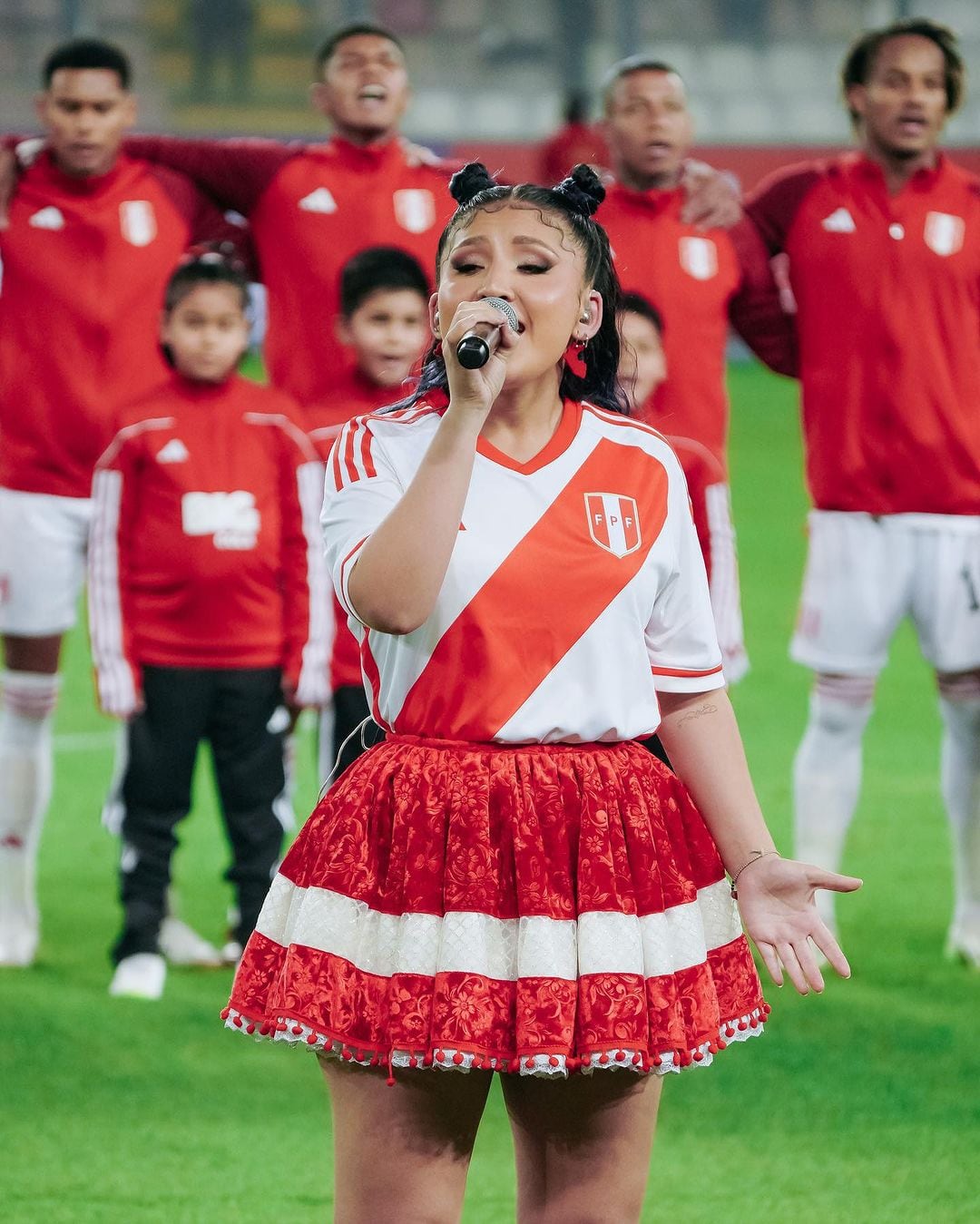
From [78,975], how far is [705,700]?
297 cm

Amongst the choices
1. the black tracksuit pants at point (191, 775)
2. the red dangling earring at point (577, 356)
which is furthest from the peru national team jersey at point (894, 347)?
the red dangling earring at point (577, 356)

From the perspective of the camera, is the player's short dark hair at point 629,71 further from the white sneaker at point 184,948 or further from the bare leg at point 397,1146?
the bare leg at point 397,1146

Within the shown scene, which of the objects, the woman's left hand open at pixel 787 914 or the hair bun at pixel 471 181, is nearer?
the woman's left hand open at pixel 787 914

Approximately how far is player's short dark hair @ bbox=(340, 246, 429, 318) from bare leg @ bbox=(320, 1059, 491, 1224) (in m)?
2.85

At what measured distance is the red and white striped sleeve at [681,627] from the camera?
2.31m

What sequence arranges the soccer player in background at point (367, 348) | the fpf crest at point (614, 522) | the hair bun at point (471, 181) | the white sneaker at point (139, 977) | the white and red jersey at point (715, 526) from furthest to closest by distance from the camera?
1. the soccer player in background at point (367, 348)
2. the white sneaker at point (139, 977)
3. the white and red jersey at point (715, 526)
4. the hair bun at point (471, 181)
5. the fpf crest at point (614, 522)

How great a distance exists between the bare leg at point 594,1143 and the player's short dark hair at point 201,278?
288cm

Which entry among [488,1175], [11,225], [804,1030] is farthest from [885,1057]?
[11,225]

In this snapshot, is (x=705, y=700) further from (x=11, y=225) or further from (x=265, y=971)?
(x=11, y=225)

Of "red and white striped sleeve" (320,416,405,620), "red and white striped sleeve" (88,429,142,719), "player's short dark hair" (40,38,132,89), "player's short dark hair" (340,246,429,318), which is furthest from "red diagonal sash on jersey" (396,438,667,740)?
"player's short dark hair" (40,38,132,89)

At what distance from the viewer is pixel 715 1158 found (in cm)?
373

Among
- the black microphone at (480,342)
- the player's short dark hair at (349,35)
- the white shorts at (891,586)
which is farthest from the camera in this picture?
the player's short dark hair at (349,35)

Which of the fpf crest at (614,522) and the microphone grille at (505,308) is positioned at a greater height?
the microphone grille at (505,308)

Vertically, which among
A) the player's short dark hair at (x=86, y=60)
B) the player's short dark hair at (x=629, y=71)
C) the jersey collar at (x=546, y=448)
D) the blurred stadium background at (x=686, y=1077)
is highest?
the player's short dark hair at (x=629, y=71)
